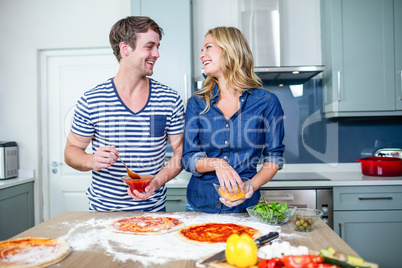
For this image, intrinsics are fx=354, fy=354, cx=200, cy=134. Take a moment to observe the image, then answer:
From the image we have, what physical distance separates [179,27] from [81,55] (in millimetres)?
1205

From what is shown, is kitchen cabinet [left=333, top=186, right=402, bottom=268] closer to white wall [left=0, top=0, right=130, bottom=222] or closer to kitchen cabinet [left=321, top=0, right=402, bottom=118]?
kitchen cabinet [left=321, top=0, right=402, bottom=118]

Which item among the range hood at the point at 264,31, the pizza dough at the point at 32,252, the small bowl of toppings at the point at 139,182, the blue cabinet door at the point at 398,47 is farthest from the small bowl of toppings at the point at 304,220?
the blue cabinet door at the point at 398,47

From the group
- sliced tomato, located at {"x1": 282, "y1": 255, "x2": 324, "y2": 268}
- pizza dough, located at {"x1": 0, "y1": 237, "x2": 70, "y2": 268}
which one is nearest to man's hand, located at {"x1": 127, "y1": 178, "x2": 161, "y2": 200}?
pizza dough, located at {"x1": 0, "y1": 237, "x2": 70, "y2": 268}

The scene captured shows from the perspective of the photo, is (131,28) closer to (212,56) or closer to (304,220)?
(212,56)

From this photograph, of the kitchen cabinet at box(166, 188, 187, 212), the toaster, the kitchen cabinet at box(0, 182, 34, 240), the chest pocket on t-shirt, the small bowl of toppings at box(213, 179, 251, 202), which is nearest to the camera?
the small bowl of toppings at box(213, 179, 251, 202)

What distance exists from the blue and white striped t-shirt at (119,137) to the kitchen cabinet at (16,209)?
1813 mm

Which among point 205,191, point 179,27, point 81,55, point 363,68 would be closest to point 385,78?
point 363,68

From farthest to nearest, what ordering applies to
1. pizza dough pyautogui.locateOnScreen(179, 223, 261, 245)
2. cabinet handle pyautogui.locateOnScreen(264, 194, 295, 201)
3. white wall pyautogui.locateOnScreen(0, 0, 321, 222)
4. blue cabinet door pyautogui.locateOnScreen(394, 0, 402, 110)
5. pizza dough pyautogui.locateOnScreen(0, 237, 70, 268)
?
white wall pyautogui.locateOnScreen(0, 0, 321, 222) < blue cabinet door pyautogui.locateOnScreen(394, 0, 402, 110) < cabinet handle pyautogui.locateOnScreen(264, 194, 295, 201) < pizza dough pyautogui.locateOnScreen(179, 223, 261, 245) < pizza dough pyautogui.locateOnScreen(0, 237, 70, 268)

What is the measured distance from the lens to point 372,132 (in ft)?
11.2

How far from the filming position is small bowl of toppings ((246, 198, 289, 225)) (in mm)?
1447

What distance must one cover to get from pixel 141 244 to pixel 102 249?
0.44 feet

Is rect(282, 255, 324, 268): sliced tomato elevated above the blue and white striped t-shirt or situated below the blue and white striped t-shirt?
below

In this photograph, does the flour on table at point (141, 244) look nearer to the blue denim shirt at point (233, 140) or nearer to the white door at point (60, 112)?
the blue denim shirt at point (233, 140)

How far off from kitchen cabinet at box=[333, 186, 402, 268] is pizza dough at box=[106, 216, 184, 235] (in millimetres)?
1762
